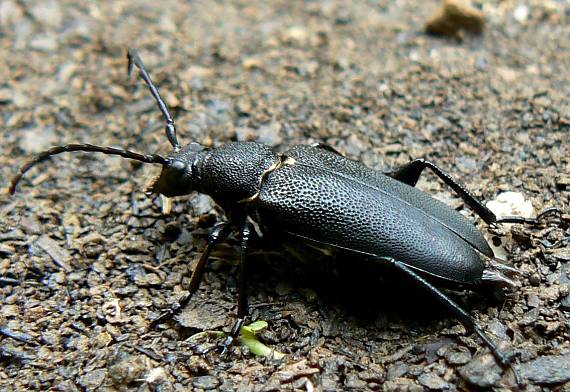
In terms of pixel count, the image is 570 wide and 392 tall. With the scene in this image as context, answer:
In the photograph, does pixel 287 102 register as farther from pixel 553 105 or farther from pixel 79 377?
pixel 79 377

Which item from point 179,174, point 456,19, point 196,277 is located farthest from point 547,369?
point 456,19

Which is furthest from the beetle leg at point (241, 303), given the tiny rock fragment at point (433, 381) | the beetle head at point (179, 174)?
the tiny rock fragment at point (433, 381)

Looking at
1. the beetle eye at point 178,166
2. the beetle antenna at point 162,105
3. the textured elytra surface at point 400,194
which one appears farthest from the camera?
the beetle antenna at point 162,105

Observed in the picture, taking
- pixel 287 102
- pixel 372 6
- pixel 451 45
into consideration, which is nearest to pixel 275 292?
pixel 287 102

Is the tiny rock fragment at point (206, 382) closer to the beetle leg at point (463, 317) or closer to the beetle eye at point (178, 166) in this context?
the beetle leg at point (463, 317)

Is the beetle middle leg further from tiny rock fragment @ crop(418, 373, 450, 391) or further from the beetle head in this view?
the beetle head

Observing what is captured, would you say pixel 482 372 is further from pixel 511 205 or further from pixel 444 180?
pixel 511 205
